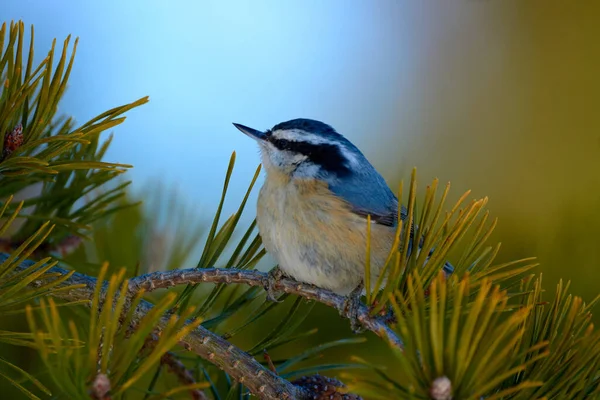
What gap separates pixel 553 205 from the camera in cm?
136

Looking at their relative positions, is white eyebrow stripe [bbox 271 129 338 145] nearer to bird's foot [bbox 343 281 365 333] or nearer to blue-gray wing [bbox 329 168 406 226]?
blue-gray wing [bbox 329 168 406 226]

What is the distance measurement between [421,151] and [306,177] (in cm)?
68

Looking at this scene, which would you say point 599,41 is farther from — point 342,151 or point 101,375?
point 101,375

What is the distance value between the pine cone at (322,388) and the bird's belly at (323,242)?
0.34 metres

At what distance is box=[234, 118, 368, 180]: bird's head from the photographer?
158 cm

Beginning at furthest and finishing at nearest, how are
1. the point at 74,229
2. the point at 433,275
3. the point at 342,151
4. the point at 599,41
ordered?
the point at 599,41
the point at 342,151
the point at 74,229
the point at 433,275

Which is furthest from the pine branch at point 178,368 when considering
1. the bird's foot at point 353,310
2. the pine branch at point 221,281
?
the bird's foot at point 353,310

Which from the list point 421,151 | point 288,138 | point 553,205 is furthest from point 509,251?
point 421,151

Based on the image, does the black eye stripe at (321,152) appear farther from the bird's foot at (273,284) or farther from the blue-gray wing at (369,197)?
the bird's foot at (273,284)

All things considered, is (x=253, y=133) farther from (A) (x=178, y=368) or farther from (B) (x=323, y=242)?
(A) (x=178, y=368)

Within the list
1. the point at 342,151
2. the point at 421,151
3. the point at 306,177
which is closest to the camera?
the point at 306,177

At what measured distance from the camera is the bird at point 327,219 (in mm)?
1303

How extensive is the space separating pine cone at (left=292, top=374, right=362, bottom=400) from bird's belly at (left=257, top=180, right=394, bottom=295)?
0.34 m

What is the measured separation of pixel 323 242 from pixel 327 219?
5 cm
